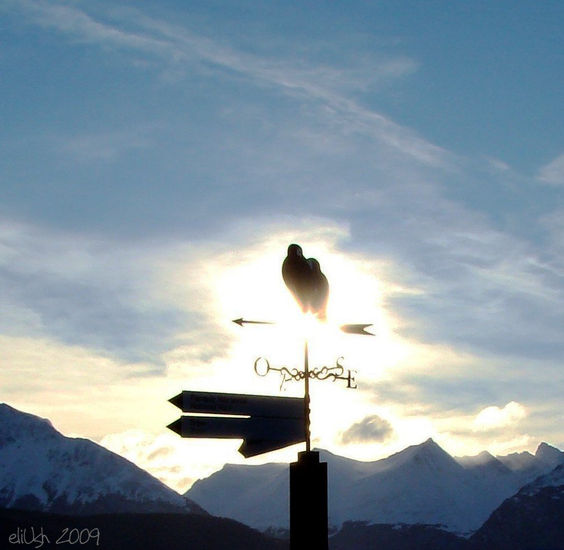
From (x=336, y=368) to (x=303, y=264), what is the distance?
1.05 m

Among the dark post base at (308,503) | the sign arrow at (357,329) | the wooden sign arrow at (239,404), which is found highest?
the sign arrow at (357,329)

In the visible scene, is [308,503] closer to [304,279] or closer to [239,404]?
[239,404]

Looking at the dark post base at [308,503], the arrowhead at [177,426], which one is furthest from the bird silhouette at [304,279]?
the arrowhead at [177,426]

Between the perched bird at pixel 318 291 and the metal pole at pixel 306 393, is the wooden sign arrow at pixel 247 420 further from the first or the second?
the perched bird at pixel 318 291

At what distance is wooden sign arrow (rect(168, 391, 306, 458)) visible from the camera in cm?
938

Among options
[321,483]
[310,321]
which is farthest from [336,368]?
[321,483]

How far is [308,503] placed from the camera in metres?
9.53

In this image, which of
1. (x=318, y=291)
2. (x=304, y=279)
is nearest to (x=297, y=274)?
(x=304, y=279)

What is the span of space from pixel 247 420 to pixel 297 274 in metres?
1.42

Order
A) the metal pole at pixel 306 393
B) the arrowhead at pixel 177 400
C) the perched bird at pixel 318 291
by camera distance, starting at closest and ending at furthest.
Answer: the arrowhead at pixel 177 400 → the metal pole at pixel 306 393 → the perched bird at pixel 318 291

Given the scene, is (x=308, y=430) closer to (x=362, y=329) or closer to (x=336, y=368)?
(x=336, y=368)

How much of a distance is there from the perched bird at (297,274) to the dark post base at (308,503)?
1.47 m

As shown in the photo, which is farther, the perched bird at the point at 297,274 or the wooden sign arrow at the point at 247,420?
the perched bird at the point at 297,274

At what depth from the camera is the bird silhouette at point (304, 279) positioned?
1018cm
